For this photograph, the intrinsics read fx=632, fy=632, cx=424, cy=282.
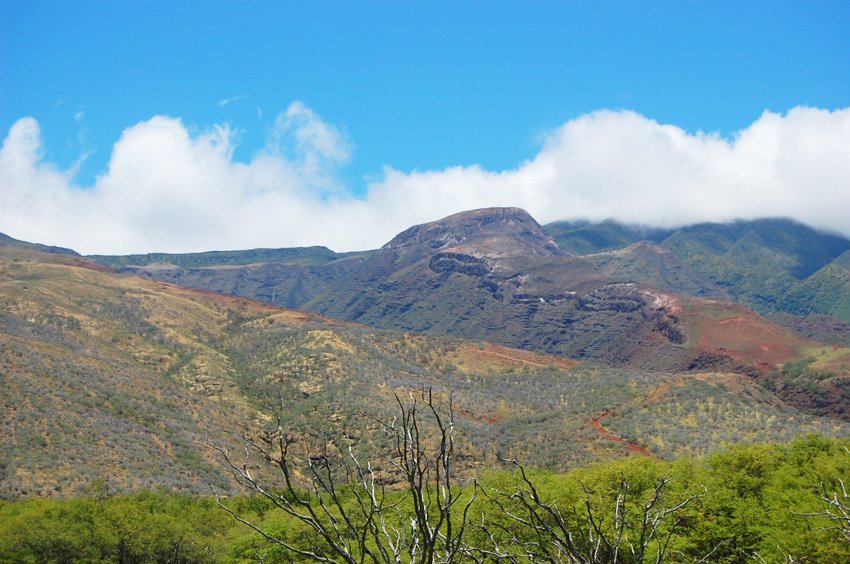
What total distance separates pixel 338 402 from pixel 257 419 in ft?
34.4

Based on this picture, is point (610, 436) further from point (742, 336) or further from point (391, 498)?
point (742, 336)

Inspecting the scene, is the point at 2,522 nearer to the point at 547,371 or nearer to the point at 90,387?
the point at 90,387

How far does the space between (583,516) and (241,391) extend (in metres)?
63.3

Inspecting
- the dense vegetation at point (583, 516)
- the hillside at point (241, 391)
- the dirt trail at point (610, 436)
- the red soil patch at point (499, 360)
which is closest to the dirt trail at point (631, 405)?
the dirt trail at point (610, 436)

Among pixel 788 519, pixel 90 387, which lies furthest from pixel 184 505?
pixel 788 519

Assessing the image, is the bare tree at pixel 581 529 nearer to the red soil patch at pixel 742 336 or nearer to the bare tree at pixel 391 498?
the bare tree at pixel 391 498

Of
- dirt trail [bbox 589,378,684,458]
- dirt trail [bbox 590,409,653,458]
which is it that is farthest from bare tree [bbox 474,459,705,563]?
dirt trail [bbox 589,378,684,458]

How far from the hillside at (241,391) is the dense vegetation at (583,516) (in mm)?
9093

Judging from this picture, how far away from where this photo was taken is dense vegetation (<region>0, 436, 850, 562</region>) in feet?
97.7

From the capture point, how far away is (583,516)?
33.4 m

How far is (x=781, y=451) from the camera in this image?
1746 inches

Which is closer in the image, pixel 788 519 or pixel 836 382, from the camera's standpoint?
pixel 788 519

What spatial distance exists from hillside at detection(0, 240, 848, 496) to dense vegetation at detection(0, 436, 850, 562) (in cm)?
909

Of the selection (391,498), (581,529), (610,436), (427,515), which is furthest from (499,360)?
(427,515)
